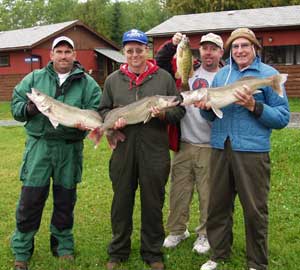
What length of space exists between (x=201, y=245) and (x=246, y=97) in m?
2.15

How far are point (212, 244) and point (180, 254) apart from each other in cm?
61

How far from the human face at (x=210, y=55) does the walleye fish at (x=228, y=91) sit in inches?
33.9

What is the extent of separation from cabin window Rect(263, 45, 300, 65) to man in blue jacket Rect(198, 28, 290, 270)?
67.4ft

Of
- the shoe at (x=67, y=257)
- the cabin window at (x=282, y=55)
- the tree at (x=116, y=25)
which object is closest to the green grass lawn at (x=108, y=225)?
the shoe at (x=67, y=257)

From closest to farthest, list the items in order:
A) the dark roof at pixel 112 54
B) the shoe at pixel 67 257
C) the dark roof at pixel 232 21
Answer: the shoe at pixel 67 257, the dark roof at pixel 232 21, the dark roof at pixel 112 54

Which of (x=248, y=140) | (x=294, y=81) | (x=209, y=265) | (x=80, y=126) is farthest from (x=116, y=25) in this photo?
(x=248, y=140)

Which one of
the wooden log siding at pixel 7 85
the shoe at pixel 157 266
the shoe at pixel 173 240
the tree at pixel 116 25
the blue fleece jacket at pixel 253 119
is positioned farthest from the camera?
the tree at pixel 116 25

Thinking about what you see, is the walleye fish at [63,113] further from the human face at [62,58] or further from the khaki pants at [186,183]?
the khaki pants at [186,183]

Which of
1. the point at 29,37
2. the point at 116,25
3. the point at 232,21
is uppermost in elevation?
the point at 116,25

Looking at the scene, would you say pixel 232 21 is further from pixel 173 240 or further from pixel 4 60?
pixel 173 240

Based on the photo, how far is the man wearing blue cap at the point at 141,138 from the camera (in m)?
4.91

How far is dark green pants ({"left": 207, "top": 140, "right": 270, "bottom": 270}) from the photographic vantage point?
457 cm

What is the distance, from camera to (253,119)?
14.8 feet

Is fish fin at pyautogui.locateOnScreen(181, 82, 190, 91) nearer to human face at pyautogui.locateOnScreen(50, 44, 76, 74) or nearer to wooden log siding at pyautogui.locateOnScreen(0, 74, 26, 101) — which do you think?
human face at pyautogui.locateOnScreen(50, 44, 76, 74)
